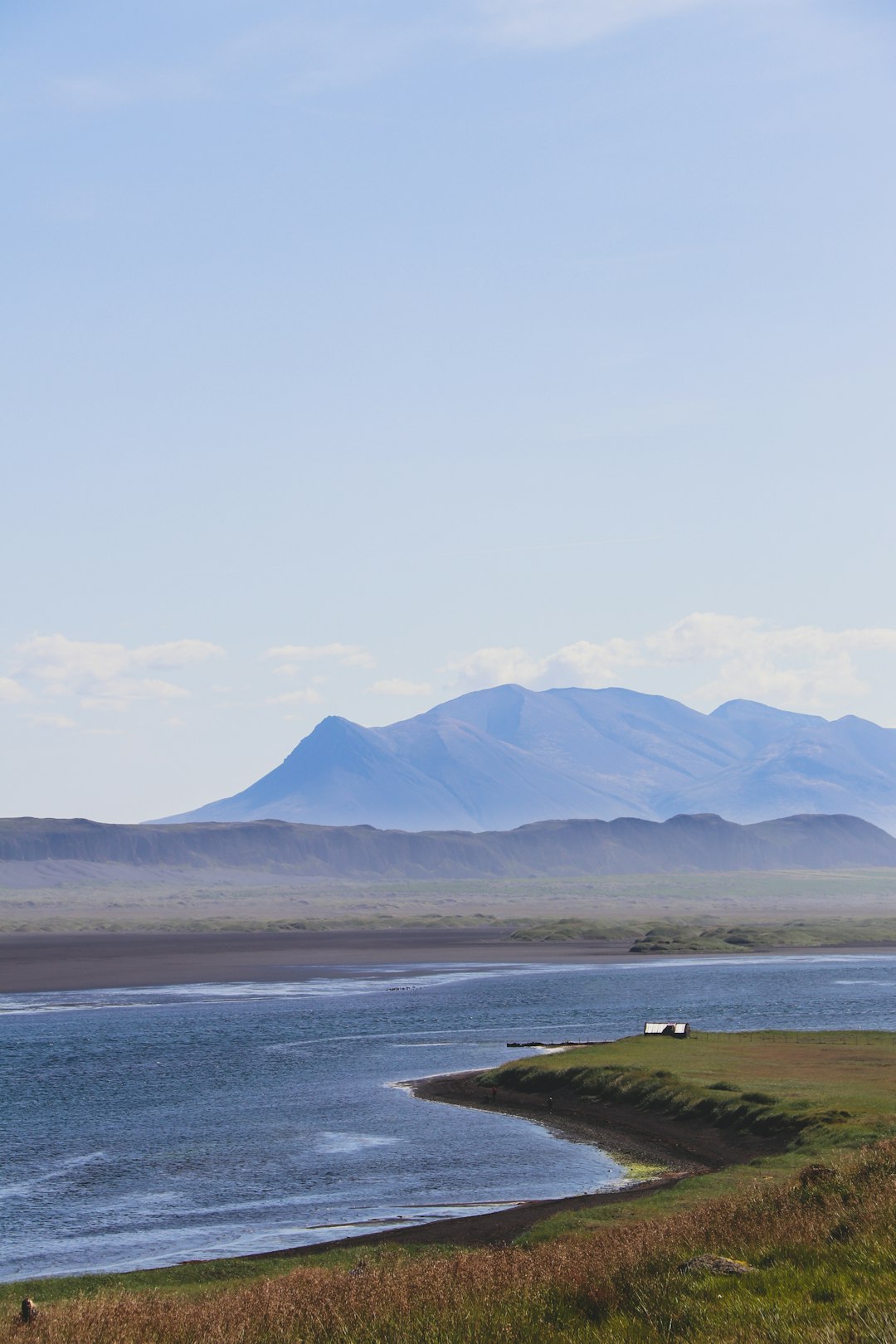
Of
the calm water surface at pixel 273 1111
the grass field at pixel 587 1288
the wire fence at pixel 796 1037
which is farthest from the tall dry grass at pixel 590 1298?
the wire fence at pixel 796 1037

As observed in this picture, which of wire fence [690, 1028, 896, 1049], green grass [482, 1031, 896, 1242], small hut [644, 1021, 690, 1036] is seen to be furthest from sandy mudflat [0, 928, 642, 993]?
green grass [482, 1031, 896, 1242]

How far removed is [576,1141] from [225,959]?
120 m

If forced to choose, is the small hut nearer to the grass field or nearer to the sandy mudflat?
the grass field

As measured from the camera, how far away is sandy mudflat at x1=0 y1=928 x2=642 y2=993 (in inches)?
5458

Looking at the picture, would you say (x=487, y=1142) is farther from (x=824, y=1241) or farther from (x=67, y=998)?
(x=67, y=998)

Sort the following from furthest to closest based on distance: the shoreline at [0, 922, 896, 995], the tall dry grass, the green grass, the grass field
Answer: the shoreline at [0, 922, 896, 995]
the green grass
the grass field
the tall dry grass

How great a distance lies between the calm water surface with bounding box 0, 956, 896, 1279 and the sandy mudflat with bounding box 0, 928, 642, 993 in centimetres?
1482

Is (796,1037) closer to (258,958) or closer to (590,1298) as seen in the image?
(590,1298)

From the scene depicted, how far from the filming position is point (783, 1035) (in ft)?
258

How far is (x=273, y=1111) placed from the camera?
6097 cm

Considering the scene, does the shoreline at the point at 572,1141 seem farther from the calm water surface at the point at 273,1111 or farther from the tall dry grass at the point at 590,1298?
the tall dry grass at the point at 590,1298

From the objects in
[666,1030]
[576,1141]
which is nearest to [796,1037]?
[666,1030]

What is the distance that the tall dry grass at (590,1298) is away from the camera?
53.0 feet

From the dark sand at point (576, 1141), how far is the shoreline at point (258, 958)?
242 ft
